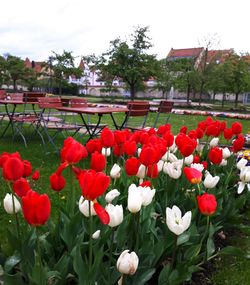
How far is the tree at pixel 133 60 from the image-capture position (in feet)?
92.9

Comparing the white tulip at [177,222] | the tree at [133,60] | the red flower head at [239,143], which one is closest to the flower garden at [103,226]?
the white tulip at [177,222]

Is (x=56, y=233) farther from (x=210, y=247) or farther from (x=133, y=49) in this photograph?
(x=133, y=49)

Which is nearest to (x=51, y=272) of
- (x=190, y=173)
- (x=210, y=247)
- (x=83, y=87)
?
(x=190, y=173)

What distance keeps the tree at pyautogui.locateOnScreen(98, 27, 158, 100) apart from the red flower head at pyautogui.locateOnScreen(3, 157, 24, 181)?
27.1 m

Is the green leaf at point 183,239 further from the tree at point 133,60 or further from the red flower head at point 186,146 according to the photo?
the tree at point 133,60

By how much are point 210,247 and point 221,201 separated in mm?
782

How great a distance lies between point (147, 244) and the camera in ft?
7.04

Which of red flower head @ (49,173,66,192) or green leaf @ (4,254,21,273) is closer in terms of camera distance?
red flower head @ (49,173,66,192)

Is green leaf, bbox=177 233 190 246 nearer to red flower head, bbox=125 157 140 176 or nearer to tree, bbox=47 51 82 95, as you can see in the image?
red flower head, bbox=125 157 140 176

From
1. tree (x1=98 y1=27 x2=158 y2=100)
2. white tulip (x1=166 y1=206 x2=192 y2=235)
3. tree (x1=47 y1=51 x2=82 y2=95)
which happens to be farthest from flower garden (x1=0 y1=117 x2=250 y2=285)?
tree (x1=47 y1=51 x2=82 y2=95)

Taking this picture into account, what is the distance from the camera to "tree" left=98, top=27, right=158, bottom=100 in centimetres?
2833

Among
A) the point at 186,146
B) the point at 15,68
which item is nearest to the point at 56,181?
the point at 186,146

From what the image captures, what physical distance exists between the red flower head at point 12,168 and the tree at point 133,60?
2709 centimetres

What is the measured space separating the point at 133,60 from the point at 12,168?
2768cm
